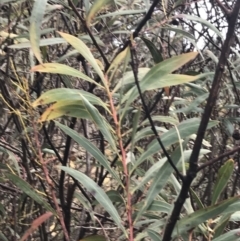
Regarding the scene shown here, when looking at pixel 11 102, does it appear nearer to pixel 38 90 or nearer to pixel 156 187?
pixel 38 90

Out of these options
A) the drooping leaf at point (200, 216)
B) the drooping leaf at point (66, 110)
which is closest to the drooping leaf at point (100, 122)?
the drooping leaf at point (66, 110)

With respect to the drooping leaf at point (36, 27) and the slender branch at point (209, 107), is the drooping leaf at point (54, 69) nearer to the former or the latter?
the drooping leaf at point (36, 27)

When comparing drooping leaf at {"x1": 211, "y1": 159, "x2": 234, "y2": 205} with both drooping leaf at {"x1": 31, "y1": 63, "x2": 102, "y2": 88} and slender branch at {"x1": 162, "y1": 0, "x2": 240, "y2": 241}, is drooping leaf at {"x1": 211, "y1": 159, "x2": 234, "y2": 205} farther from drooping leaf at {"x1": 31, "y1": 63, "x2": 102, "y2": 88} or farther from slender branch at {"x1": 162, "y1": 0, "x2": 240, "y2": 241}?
drooping leaf at {"x1": 31, "y1": 63, "x2": 102, "y2": 88}

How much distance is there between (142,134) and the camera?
891 millimetres

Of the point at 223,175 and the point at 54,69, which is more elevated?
the point at 54,69

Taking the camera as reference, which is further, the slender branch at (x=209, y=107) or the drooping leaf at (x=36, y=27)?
the drooping leaf at (x=36, y=27)

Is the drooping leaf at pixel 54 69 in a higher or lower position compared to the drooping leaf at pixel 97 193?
higher

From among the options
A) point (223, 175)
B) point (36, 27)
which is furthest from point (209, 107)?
point (36, 27)

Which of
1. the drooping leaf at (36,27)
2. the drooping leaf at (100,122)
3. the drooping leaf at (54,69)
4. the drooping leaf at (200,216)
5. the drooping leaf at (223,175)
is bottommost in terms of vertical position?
the drooping leaf at (200,216)

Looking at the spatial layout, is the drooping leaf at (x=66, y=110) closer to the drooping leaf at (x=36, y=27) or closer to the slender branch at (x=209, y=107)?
the drooping leaf at (x=36, y=27)

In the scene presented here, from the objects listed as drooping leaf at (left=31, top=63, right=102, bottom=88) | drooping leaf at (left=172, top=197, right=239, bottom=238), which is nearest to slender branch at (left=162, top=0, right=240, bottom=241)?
drooping leaf at (left=172, top=197, right=239, bottom=238)

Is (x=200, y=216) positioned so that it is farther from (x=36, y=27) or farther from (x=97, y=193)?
(x=36, y=27)

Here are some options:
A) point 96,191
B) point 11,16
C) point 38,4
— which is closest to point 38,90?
point 11,16

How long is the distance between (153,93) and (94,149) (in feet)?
3.69
